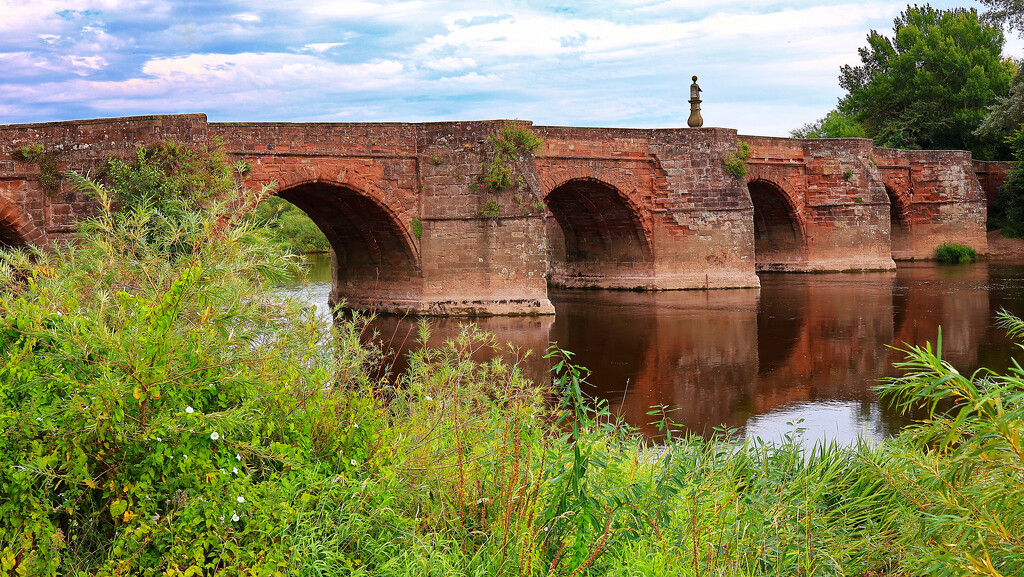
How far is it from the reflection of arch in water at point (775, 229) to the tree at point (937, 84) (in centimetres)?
1270

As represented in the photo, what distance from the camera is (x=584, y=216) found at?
75.0 feet

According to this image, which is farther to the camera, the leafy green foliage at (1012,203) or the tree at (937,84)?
the tree at (937,84)

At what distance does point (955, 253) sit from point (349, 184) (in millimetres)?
22867

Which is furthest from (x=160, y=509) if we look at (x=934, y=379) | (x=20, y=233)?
(x=20, y=233)

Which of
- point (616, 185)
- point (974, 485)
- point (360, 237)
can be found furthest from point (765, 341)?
point (974, 485)

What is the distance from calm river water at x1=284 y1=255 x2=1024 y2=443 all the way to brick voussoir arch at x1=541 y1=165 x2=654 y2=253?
164 centimetres

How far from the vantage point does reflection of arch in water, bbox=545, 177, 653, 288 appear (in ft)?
70.6

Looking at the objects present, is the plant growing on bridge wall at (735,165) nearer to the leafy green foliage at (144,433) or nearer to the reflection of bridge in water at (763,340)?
the reflection of bridge in water at (763,340)

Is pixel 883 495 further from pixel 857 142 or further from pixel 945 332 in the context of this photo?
pixel 857 142

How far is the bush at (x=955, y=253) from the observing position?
30.2m

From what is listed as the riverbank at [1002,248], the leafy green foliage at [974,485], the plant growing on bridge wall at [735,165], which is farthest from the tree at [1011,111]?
the leafy green foliage at [974,485]

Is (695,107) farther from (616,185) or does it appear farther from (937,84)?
(937,84)

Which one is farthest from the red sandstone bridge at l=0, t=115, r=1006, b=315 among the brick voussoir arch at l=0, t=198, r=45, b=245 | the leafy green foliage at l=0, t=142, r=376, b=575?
the leafy green foliage at l=0, t=142, r=376, b=575

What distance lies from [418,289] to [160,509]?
14.2 metres
